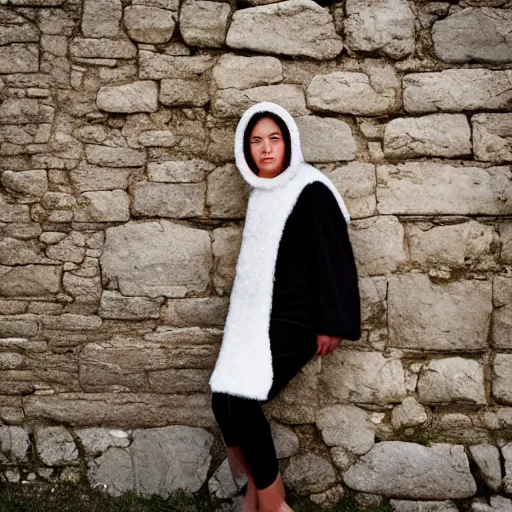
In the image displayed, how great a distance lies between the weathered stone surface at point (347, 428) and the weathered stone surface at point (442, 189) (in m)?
1.04

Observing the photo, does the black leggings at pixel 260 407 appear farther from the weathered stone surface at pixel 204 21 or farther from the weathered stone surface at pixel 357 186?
the weathered stone surface at pixel 204 21

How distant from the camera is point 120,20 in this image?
2850 millimetres

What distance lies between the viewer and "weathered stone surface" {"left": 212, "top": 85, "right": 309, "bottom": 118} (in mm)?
2836

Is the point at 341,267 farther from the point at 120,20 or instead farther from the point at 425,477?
the point at 120,20

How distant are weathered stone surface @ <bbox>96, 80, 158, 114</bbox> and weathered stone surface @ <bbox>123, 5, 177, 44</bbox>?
0.24m

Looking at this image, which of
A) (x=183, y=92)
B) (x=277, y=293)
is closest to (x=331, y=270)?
(x=277, y=293)

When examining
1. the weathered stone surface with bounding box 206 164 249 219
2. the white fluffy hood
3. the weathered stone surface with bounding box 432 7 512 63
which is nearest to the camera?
the white fluffy hood

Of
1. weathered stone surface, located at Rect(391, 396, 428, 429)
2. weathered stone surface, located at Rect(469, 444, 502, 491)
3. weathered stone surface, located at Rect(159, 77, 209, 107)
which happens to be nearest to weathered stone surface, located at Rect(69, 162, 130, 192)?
weathered stone surface, located at Rect(159, 77, 209, 107)

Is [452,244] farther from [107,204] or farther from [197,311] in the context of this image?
[107,204]

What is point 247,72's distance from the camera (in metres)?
2.84

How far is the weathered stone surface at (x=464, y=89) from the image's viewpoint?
9.11 ft

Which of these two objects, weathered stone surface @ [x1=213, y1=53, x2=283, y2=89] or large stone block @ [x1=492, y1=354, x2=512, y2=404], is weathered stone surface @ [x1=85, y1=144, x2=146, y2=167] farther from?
large stone block @ [x1=492, y1=354, x2=512, y2=404]

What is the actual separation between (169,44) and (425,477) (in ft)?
8.41

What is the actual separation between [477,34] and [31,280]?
2.61m
